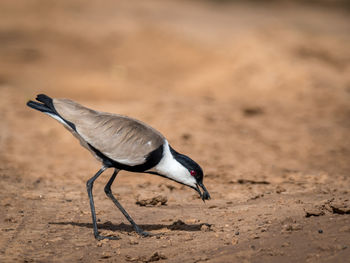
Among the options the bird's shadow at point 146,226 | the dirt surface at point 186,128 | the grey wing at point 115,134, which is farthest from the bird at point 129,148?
the dirt surface at point 186,128

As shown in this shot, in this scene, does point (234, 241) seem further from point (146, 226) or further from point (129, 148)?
point (129, 148)

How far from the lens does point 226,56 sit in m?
17.2

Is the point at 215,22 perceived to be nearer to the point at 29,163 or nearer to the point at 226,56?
the point at 226,56

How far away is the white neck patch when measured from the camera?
19.9 ft

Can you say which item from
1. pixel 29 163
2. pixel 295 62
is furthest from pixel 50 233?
pixel 295 62

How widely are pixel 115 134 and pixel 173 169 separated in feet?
2.66

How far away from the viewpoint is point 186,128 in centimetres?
1093

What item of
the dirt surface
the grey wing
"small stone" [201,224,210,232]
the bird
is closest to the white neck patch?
the bird

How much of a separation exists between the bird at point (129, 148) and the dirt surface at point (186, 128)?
68cm

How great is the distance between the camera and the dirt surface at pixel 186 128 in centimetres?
582

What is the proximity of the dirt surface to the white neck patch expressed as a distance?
642 millimetres

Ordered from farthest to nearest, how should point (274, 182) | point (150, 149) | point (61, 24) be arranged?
point (61, 24) < point (274, 182) < point (150, 149)

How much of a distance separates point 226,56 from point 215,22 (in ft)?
19.7

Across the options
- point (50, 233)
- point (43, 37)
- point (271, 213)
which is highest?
point (271, 213)
